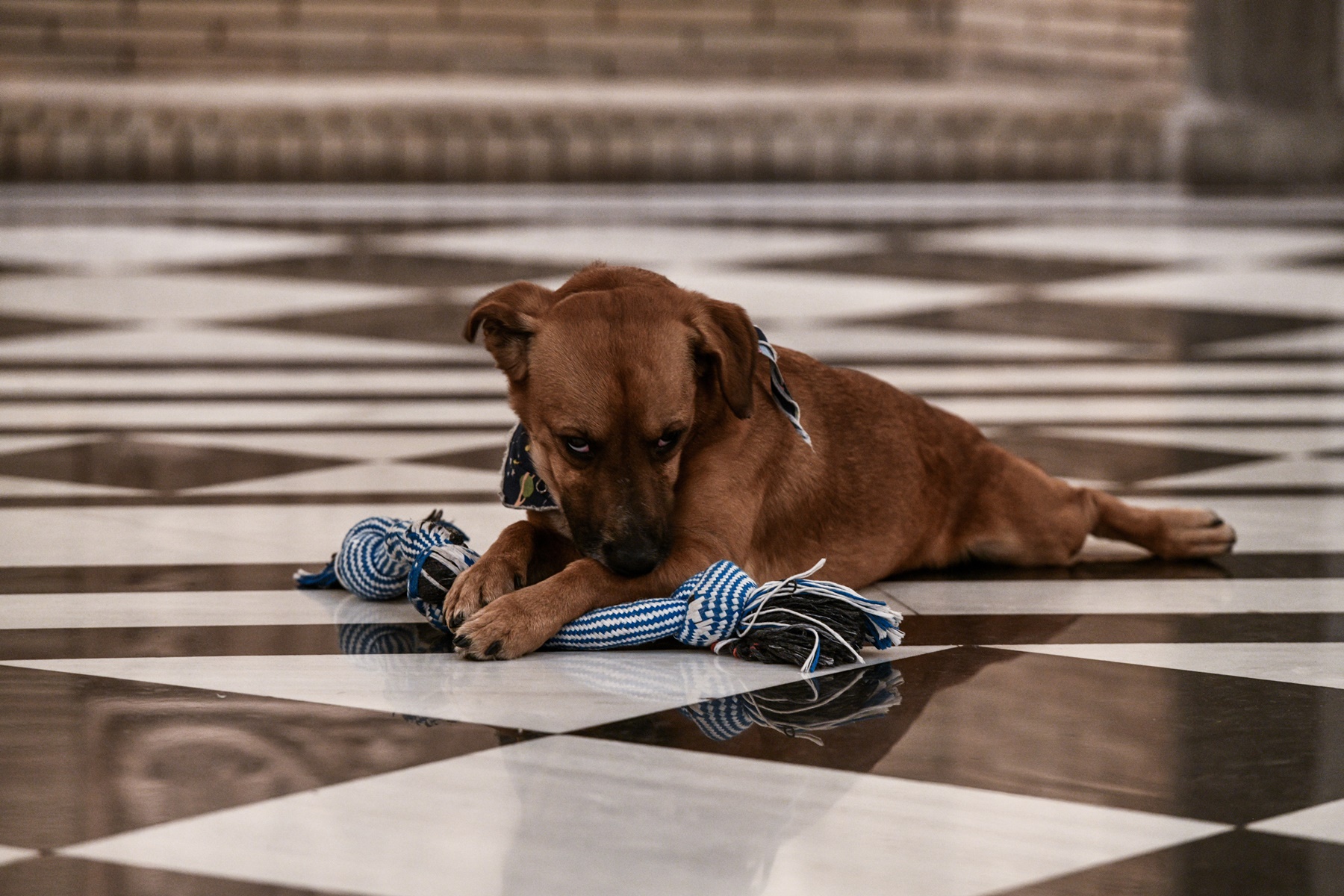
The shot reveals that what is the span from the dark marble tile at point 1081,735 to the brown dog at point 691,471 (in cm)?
29

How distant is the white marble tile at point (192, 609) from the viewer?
2.46m

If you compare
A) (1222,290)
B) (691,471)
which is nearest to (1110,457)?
(691,471)

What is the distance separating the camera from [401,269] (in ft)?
23.3

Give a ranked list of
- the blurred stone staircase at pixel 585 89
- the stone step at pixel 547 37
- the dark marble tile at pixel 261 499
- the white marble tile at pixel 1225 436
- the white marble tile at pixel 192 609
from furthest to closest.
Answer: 1. the stone step at pixel 547 37
2. the blurred stone staircase at pixel 585 89
3. the white marble tile at pixel 1225 436
4. the dark marble tile at pixel 261 499
5. the white marble tile at pixel 192 609

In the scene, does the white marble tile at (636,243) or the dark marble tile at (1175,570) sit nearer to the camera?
the dark marble tile at (1175,570)

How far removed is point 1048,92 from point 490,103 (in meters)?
3.79

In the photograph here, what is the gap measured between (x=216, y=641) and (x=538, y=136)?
30.3ft

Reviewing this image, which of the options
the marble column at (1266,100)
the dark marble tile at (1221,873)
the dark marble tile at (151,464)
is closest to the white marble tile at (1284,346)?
the dark marble tile at (151,464)

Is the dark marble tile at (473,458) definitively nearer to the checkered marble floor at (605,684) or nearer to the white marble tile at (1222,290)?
the checkered marble floor at (605,684)

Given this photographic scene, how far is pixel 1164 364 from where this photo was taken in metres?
5.07

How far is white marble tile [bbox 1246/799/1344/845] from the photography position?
1681mm

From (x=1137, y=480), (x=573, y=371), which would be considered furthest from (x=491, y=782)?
(x=1137, y=480)

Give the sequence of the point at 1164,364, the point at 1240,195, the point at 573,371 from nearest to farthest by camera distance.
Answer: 1. the point at 573,371
2. the point at 1164,364
3. the point at 1240,195

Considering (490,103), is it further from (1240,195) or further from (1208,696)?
(1208,696)
